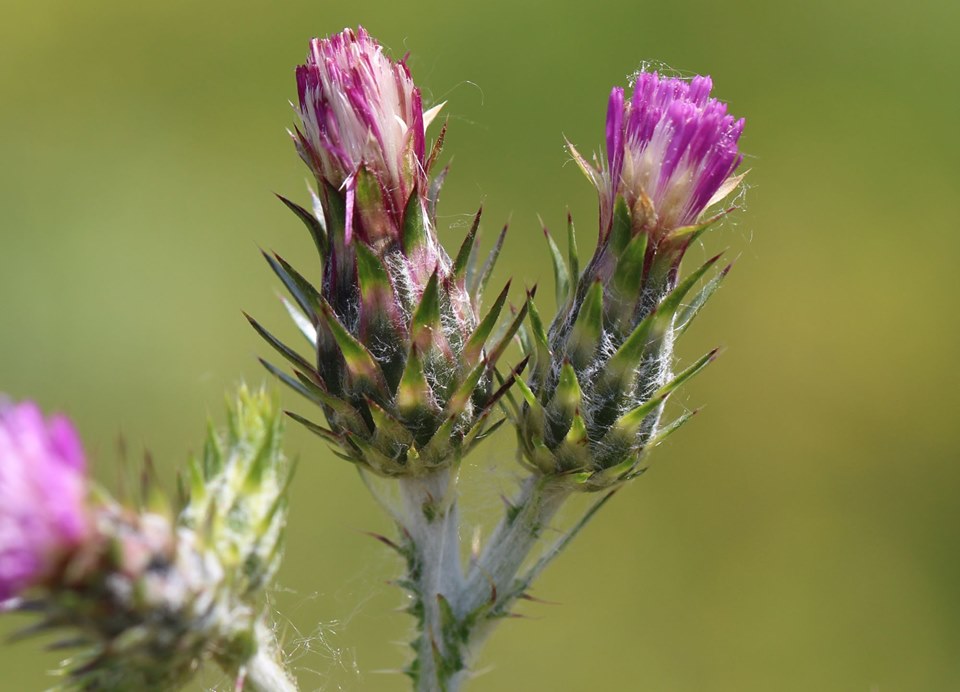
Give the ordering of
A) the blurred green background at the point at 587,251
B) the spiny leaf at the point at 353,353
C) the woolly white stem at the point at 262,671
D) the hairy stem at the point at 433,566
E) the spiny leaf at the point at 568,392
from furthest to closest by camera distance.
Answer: the blurred green background at the point at 587,251
the hairy stem at the point at 433,566
the spiny leaf at the point at 568,392
the spiny leaf at the point at 353,353
the woolly white stem at the point at 262,671

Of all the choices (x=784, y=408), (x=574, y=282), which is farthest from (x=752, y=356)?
(x=574, y=282)

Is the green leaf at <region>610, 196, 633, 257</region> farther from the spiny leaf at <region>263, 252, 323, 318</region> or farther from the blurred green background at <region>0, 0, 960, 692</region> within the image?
the blurred green background at <region>0, 0, 960, 692</region>

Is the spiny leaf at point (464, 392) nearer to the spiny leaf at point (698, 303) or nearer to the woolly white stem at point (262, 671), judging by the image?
the spiny leaf at point (698, 303)

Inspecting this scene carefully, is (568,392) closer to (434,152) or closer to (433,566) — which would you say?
(433,566)

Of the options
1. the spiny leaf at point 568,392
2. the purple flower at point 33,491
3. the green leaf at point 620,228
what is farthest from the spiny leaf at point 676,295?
the purple flower at point 33,491

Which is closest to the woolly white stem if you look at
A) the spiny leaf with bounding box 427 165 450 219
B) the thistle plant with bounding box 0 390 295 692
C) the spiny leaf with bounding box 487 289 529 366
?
the thistle plant with bounding box 0 390 295 692

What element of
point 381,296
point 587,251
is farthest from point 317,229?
point 587,251
